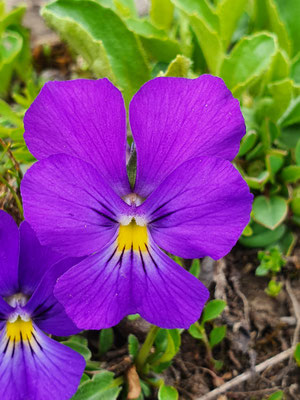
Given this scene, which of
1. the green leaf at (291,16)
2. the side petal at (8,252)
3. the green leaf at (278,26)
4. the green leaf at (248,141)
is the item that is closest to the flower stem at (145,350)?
the side petal at (8,252)

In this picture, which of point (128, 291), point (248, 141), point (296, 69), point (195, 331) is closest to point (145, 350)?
point (195, 331)

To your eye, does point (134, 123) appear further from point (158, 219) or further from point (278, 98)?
point (278, 98)

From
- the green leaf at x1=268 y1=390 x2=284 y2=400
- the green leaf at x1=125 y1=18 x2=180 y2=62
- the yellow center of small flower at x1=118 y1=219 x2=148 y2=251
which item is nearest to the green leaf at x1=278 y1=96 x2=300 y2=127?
the green leaf at x1=125 y1=18 x2=180 y2=62

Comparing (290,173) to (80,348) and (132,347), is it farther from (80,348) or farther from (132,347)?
(80,348)

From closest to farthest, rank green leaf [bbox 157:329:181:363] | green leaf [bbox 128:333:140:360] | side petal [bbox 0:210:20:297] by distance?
side petal [bbox 0:210:20:297], green leaf [bbox 157:329:181:363], green leaf [bbox 128:333:140:360]

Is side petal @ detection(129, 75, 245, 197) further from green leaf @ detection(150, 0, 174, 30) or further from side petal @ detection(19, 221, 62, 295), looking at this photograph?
green leaf @ detection(150, 0, 174, 30)
